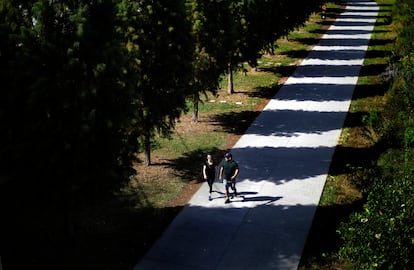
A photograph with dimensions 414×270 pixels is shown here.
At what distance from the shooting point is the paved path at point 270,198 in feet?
35.5

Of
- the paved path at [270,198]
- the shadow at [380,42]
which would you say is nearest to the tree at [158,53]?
the paved path at [270,198]

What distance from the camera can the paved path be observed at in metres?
10.8

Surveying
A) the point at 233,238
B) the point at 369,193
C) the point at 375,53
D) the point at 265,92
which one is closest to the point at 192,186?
the point at 233,238

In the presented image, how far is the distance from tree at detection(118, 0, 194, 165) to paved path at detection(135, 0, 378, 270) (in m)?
2.85

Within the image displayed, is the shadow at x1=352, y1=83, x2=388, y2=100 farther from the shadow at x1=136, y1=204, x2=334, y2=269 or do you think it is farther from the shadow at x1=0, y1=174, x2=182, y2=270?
the shadow at x1=0, y1=174, x2=182, y2=270

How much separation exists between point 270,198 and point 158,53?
524 centimetres

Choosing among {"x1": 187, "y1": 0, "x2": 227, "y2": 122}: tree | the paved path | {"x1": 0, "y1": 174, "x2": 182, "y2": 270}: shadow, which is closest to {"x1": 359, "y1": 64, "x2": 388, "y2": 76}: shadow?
the paved path

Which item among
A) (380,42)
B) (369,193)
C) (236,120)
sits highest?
(380,42)

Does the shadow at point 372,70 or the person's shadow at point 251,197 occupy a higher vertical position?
the shadow at point 372,70

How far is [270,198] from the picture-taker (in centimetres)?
1354

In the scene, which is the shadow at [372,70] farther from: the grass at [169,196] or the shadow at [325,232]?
the shadow at [325,232]

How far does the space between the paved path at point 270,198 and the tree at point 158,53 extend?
285 centimetres

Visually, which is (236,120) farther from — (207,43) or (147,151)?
(147,151)

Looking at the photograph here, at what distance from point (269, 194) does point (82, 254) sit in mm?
5433
